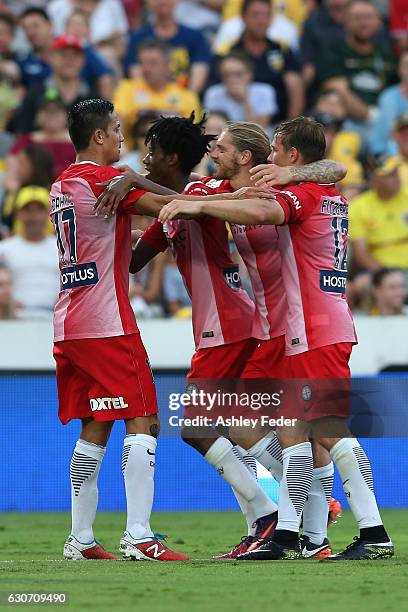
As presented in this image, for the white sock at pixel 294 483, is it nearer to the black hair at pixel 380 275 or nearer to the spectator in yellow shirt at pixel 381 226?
the black hair at pixel 380 275

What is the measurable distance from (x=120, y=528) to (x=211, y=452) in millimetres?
2376

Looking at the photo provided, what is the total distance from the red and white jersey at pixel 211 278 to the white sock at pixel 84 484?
0.89 metres

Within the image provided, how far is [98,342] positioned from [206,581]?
1689 millimetres

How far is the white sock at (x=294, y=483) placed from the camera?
7.12 meters

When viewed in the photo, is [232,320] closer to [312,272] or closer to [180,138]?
[312,272]

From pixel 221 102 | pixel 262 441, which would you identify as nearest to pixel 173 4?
pixel 221 102

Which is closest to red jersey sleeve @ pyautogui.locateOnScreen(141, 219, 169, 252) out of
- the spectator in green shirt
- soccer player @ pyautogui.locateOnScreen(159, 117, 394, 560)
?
soccer player @ pyautogui.locateOnScreen(159, 117, 394, 560)

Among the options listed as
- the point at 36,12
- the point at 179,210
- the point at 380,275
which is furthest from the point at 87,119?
the point at 36,12

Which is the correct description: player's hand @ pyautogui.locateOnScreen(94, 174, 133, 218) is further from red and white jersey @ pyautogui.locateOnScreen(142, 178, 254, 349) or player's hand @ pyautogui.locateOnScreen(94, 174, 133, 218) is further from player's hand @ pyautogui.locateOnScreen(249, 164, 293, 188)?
player's hand @ pyautogui.locateOnScreen(249, 164, 293, 188)

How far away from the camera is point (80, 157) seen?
299 inches

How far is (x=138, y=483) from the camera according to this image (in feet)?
23.6

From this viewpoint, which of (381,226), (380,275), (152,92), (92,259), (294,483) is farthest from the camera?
(152,92)

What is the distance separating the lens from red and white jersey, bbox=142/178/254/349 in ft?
25.4

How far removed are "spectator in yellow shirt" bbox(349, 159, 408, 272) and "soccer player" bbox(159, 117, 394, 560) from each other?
230 inches
